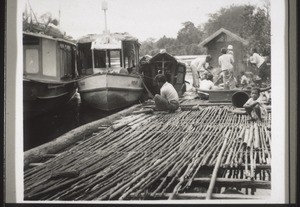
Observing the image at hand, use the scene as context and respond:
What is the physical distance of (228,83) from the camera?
6.72ft

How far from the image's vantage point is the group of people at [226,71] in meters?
1.98

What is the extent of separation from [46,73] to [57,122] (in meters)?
0.27

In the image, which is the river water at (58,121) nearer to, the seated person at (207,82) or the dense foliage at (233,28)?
the seated person at (207,82)

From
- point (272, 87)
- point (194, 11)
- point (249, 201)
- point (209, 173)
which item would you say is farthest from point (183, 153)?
point (194, 11)

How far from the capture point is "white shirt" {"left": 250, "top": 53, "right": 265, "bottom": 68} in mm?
1958

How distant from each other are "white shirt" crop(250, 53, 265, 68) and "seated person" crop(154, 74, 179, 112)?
427 millimetres

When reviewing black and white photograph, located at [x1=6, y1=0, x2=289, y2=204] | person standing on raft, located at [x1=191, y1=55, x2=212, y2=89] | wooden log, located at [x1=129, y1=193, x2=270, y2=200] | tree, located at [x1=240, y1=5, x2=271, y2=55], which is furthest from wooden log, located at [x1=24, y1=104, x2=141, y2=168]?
tree, located at [x1=240, y1=5, x2=271, y2=55]

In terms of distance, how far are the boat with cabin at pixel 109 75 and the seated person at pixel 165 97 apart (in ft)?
0.34

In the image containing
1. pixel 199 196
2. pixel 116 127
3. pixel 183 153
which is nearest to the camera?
pixel 199 196

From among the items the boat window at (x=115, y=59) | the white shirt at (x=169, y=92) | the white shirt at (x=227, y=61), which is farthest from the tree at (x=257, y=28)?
the boat window at (x=115, y=59)

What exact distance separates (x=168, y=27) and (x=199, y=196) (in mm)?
862

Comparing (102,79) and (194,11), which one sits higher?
(194,11)

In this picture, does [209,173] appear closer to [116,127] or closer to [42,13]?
[116,127]

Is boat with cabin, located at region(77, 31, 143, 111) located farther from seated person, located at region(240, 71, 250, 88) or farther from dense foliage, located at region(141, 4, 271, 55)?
seated person, located at region(240, 71, 250, 88)
